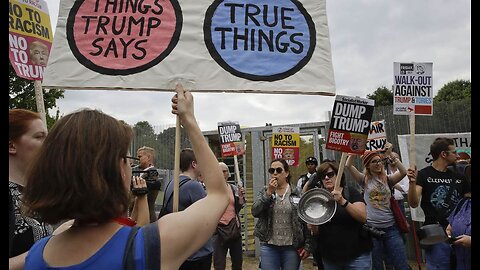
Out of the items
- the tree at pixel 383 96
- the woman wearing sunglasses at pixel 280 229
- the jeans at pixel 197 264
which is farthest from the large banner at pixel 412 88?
the tree at pixel 383 96

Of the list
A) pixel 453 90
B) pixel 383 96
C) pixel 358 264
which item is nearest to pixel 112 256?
pixel 358 264

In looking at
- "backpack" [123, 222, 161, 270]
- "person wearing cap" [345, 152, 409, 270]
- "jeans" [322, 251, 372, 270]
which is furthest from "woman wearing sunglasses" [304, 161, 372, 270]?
"backpack" [123, 222, 161, 270]

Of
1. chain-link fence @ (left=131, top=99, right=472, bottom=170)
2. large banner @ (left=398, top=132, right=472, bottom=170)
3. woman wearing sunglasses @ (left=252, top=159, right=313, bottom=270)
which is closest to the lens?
woman wearing sunglasses @ (left=252, top=159, right=313, bottom=270)

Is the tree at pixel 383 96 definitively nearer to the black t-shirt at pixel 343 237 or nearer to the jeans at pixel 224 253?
the jeans at pixel 224 253

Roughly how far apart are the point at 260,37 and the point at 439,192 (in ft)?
10.1

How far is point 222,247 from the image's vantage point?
647 centimetres

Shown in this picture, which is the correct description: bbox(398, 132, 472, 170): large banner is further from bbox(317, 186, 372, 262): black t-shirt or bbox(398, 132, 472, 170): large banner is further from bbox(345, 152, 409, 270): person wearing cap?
bbox(317, 186, 372, 262): black t-shirt

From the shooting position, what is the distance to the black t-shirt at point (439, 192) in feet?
15.6

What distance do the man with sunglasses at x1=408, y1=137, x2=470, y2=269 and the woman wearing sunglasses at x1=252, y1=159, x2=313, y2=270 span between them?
134 cm

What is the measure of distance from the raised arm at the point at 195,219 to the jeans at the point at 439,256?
12.0ft

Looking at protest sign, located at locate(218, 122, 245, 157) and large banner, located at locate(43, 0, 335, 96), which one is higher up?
large banner, located at locate(43, 0, 335, 96)

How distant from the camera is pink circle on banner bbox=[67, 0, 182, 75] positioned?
2773 millimetres

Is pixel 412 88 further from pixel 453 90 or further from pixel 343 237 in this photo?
pixel 453 90
